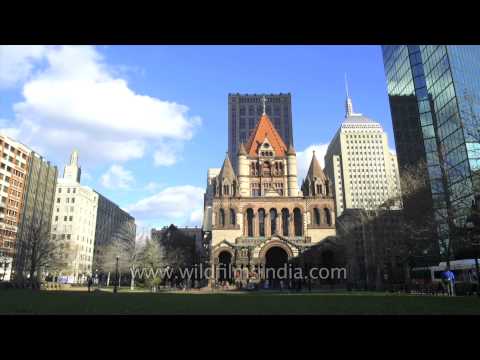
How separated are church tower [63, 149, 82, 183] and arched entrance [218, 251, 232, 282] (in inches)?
3529

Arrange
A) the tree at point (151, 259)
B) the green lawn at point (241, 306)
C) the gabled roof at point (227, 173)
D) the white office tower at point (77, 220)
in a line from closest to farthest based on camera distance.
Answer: the green lawn at point (241, 306) → the tree at point (151, 259) → the gabled roof at point (227, 173) → the white office tower at point (77, 220)

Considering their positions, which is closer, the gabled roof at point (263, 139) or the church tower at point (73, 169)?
the gabled roof at point (263, 139)

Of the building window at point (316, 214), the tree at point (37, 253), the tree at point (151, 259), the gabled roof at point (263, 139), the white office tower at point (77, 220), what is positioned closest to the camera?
the tree at point (37, 253)

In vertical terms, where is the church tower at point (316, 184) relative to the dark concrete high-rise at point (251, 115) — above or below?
below

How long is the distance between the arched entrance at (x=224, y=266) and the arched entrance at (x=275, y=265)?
17.0 feet

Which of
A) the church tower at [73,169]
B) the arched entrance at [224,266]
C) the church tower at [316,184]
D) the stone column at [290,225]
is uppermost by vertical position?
the church tower at [73,169]

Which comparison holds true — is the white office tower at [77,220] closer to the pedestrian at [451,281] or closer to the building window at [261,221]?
the building window at [261,221]

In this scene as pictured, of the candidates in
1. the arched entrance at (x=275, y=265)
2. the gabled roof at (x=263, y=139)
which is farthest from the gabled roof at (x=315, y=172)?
the arched entrance at (x=275, y=265)

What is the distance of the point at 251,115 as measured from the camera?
139 metres

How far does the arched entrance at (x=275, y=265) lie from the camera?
2013 inches

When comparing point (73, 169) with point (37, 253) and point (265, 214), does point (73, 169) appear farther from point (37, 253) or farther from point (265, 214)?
point (265, 214)

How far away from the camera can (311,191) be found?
5775cm
